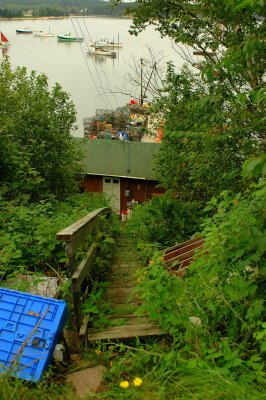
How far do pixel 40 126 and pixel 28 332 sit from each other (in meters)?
6.90

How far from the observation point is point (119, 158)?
2214cm

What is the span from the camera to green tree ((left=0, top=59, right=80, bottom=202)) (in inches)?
335

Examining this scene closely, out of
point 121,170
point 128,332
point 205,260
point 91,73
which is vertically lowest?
point 121,170

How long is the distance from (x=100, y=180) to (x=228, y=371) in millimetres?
20182

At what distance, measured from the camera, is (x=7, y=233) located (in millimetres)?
4523

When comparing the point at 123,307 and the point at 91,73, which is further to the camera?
the point at 91,73

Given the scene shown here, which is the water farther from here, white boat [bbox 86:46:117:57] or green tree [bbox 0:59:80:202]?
green tree [bbox 0:59:80:202]

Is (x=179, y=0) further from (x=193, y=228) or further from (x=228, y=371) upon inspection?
(x=228, y=371)

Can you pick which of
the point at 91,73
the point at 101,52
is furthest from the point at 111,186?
the point at 101,52

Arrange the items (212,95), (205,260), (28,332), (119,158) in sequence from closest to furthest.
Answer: (28,332) < (205,260) < (212,95) < (119,158)

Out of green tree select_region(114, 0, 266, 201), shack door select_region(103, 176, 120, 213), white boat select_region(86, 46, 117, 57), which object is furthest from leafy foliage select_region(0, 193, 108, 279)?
white boat select_region(86, 46, 117, 57)

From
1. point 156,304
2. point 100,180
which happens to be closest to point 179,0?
point 156,304

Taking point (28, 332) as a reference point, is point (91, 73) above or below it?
below

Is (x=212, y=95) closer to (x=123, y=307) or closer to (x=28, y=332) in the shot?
(x=123, y=307)
